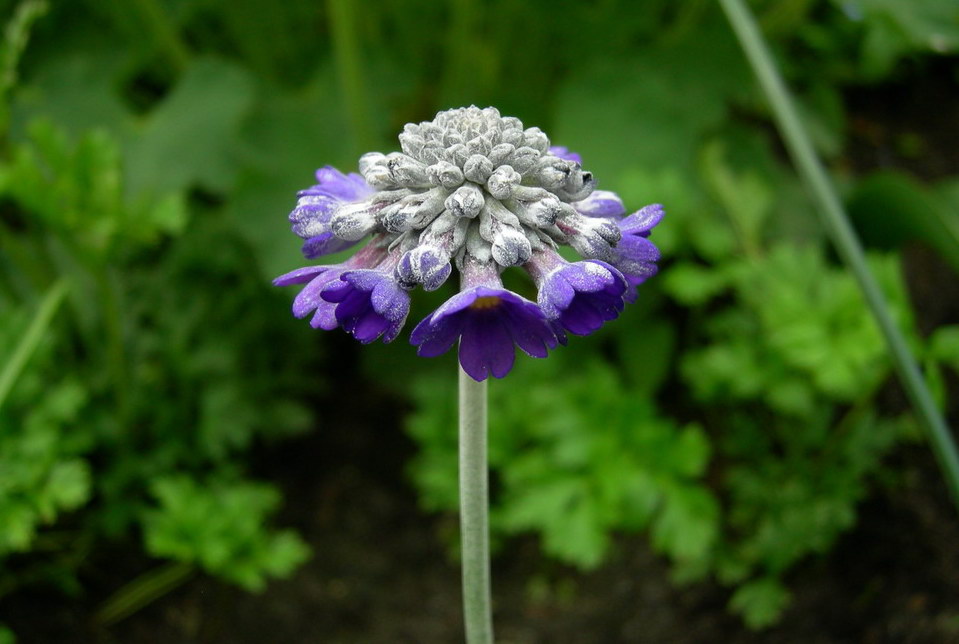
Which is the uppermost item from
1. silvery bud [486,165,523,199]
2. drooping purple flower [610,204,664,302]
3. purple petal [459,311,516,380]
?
silvery bud [486,165,523,199]

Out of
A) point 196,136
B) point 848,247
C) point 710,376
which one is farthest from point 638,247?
point 196,136

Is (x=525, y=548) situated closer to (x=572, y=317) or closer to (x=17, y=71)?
(x=572, y=317)

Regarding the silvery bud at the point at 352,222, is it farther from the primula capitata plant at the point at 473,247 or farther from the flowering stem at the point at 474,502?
the flowering stem at the point at 474,502

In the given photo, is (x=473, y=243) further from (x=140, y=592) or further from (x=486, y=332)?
(x=140, y=592)

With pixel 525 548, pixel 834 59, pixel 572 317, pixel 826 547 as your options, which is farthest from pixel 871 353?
pixel 834 59

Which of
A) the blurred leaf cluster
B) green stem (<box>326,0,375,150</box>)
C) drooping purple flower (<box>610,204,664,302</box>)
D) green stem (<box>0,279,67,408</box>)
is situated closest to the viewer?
drooping purple flower (<box>610,204,664,302</box>)

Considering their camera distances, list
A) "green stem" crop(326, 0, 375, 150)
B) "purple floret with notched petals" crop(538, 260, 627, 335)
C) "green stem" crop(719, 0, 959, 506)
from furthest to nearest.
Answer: "green stem" crop(326, 0, 375, 150)
"green stem" crop(719, 0, 959, 506)
"purple floret with notched petals" crop(538, 260, 627, 335)

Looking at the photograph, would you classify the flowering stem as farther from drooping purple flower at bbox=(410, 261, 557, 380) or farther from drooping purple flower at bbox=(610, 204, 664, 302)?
drooping purple flower at bbox=(610, 204, 664, 302)

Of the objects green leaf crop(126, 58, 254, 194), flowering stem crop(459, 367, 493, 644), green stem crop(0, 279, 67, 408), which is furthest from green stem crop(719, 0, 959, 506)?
green stem crop(0, 279, 67, 408)
